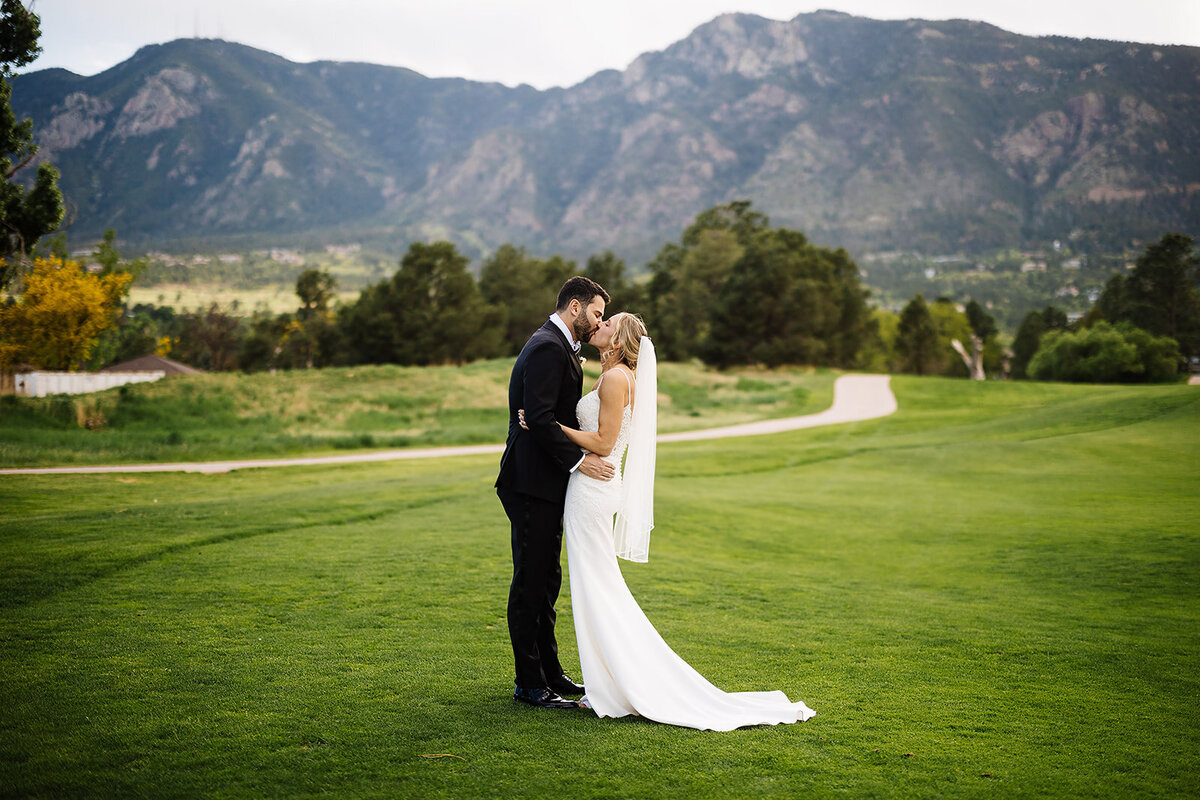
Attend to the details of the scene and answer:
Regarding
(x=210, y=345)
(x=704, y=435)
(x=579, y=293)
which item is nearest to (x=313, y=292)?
(x=210, y=345)

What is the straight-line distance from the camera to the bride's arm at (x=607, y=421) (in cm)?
543

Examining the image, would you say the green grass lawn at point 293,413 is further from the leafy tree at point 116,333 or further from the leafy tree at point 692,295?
the leafy tree at point 692,295

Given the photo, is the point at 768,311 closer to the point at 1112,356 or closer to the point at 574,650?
the point at 1112,356

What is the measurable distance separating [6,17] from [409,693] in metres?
30.1

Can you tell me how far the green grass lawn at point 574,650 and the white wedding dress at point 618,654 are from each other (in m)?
0.16

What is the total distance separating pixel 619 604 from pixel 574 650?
6.39 feet

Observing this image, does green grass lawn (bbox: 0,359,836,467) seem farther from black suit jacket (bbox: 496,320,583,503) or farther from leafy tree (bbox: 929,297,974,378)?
leafy tree (bbox: 929,297,974,378)

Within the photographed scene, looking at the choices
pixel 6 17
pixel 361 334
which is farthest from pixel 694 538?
pixel 361 334

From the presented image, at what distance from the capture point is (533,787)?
4.07 m

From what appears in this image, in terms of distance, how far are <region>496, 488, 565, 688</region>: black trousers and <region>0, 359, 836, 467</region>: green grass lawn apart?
74.5ft

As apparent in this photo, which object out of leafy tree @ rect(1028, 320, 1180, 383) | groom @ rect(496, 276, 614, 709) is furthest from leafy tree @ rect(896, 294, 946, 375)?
groom @ rect(496, 276, 614, 709)

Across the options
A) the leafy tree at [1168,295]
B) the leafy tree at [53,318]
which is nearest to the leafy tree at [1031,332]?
the leafy tree at [1168,295]

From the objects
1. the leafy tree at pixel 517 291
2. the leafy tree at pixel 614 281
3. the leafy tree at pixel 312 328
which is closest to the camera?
the leafy tree at pixel 312 328

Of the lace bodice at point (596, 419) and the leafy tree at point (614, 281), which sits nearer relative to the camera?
the lace bodice at point (596, 419)
